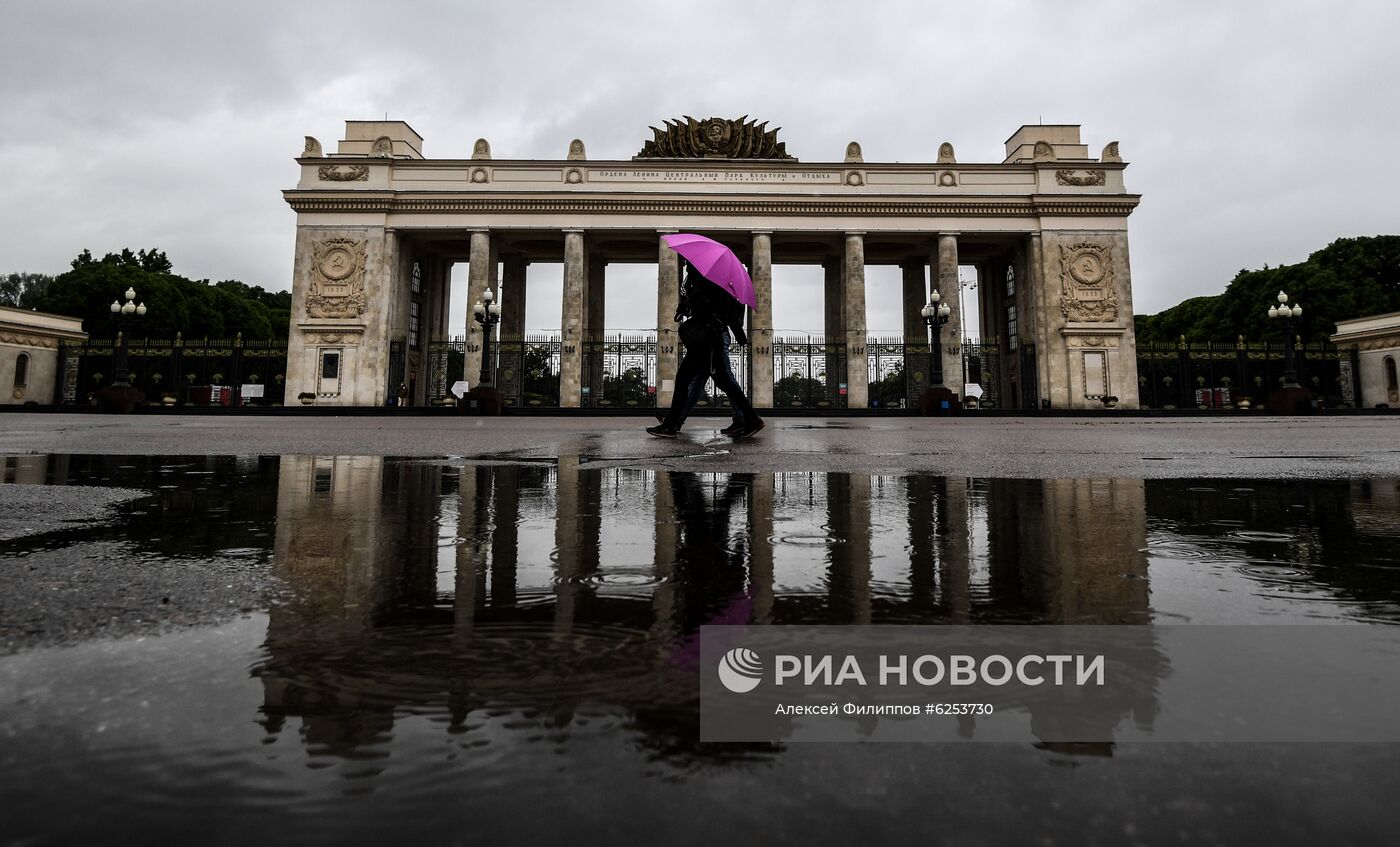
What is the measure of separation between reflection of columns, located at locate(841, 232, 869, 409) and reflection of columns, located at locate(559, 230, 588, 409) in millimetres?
10623

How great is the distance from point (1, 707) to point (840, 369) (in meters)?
29.8

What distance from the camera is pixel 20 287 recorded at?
62.4m

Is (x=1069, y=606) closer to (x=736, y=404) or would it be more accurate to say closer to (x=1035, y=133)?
(x=736, y=404)

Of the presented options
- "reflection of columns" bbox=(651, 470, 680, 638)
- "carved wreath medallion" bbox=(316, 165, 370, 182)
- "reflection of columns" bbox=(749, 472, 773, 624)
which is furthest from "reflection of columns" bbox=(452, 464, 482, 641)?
"carved wreath medallion" bbox=(316, 165, 370, 182)

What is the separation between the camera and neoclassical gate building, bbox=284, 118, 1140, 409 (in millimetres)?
28703

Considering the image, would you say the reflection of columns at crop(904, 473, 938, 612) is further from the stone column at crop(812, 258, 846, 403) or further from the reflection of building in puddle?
the stone column at crop(812, 258, 846, 403)

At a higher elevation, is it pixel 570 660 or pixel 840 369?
pixel 840 369

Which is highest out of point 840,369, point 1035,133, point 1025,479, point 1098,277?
point 1035,133

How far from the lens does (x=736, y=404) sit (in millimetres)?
7035

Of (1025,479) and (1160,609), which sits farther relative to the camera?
(1025,479)

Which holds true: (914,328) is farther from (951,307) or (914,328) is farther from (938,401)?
(938,401)

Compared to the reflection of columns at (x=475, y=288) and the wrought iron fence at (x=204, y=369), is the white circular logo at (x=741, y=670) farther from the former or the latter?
the wrought iron fence at (x=204, y=369)

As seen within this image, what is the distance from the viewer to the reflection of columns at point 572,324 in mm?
28906

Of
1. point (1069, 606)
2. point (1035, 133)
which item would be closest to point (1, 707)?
point (1069, 606)
